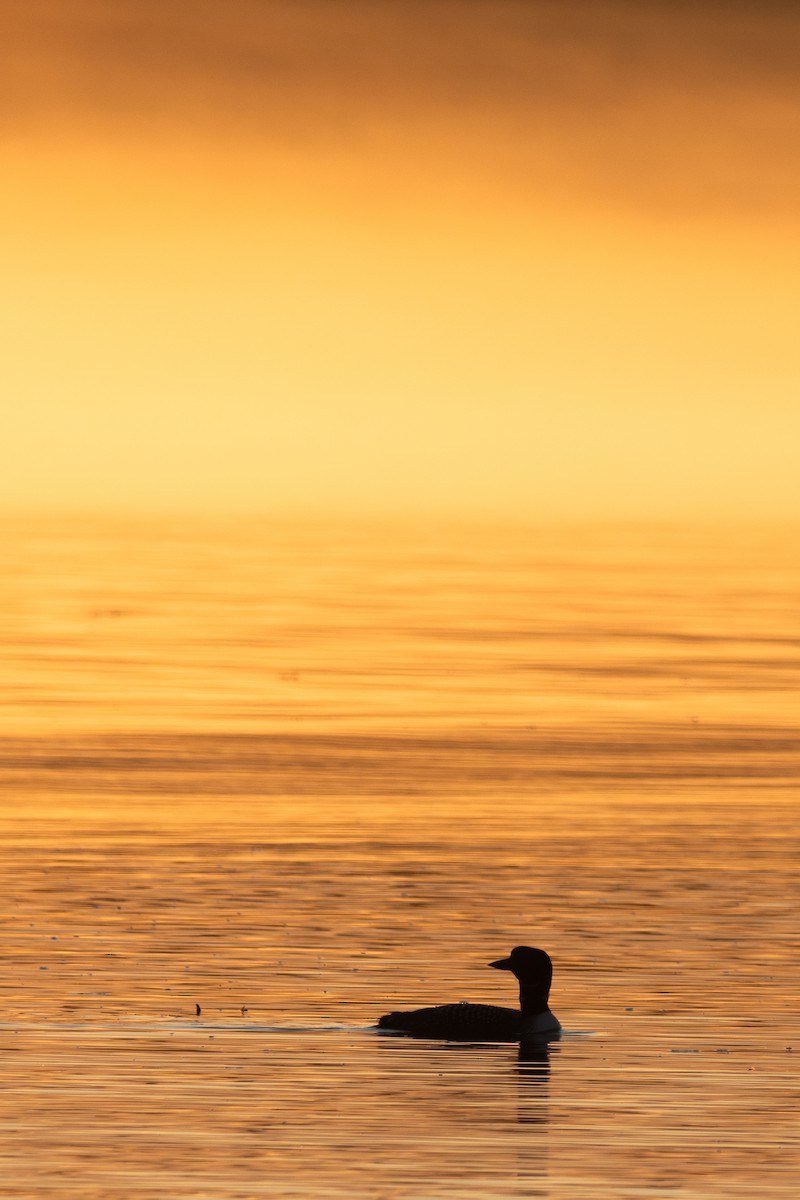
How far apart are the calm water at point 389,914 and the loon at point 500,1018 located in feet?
0.69

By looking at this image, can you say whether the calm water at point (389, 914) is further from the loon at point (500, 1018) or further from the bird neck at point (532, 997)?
the bird neck at point (532, 997)

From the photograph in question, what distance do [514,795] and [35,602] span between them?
176ft

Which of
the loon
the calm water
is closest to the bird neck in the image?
the loon

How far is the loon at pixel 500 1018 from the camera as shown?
74.8 ft

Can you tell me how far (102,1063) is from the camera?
21.5 m

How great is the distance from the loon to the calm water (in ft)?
0.69

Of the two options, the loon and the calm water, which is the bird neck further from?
the calm water

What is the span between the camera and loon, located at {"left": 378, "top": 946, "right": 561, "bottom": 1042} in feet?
74.8

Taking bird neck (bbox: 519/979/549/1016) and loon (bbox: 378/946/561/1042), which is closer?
loon (bbox: 378/946/561/1042)

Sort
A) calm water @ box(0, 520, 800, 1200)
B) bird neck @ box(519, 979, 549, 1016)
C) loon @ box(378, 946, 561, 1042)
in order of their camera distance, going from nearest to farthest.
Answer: calm water @ box(0, 520, 800, 1200) < loon @ box(378, 946, 561, 1042) < bird neck @ box(519, 979, 549, 1016)

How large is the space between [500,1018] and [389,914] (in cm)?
621

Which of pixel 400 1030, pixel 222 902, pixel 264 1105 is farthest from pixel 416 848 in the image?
pixel 264 1105

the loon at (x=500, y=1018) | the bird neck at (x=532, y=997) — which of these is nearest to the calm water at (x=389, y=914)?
the loon at (x=500, y=1018)

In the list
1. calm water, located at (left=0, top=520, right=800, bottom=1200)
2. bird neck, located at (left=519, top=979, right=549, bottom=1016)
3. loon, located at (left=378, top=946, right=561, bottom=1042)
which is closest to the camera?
calm water, located at (left=0, top=520, right=800, bottom=1200)
